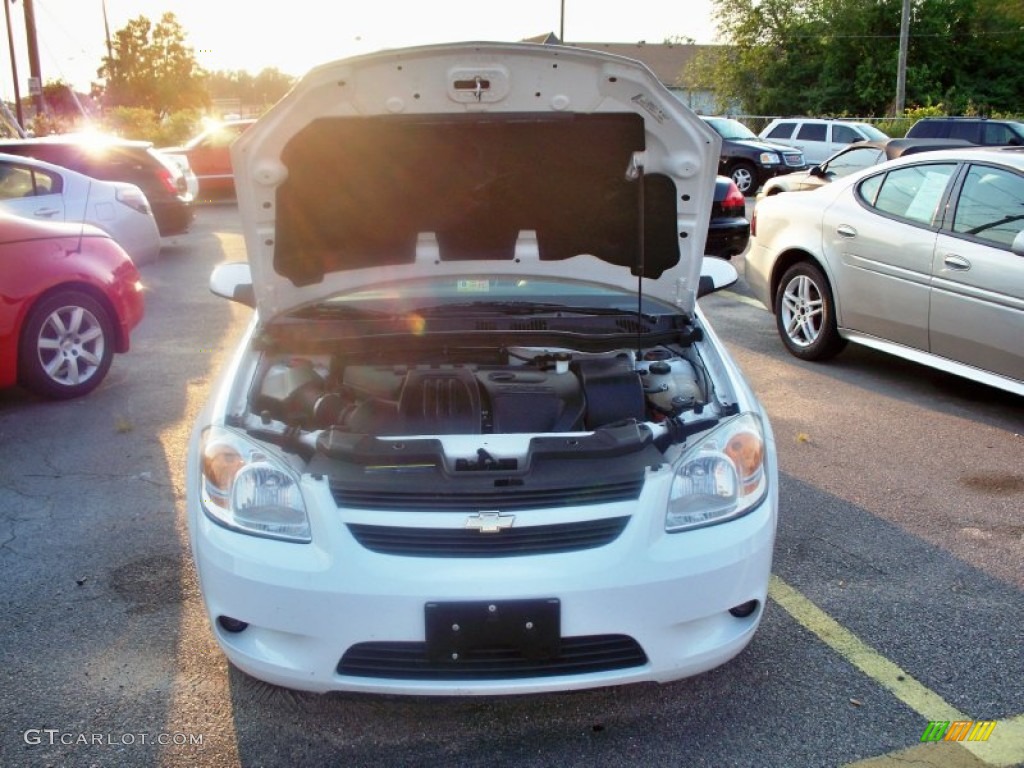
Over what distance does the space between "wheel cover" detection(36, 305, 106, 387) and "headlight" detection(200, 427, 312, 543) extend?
3760 millimetres

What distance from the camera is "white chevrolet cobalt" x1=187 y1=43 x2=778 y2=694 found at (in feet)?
8.41

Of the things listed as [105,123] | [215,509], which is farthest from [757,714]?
[105,123]

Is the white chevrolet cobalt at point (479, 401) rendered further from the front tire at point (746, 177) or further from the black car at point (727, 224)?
the front tire at point (746, 177)

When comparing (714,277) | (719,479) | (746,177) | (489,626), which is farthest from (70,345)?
(746,177)

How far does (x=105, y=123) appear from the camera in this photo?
37719mm

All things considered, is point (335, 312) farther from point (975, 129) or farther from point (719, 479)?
point (975, 129)

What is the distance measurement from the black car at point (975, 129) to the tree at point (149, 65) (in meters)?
36.3

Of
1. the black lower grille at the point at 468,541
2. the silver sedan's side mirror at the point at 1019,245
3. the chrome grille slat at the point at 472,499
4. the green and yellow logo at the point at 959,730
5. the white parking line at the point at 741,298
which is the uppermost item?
the silver sedan's side mirror at the point at 1019,245

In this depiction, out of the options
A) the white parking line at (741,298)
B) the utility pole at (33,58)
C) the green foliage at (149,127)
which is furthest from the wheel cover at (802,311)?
the green foliage at (149,127)

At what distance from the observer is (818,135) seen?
76.9ft

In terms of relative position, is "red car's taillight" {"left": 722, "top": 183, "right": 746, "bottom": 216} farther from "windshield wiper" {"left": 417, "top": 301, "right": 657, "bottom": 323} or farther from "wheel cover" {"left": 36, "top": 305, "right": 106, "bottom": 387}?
"windshield wiper" {"left": 417, "top": 301, "right": 657, "bottom": 323}

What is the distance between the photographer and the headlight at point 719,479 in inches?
107

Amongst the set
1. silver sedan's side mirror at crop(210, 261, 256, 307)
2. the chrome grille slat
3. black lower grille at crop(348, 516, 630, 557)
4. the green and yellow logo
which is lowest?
the green and yellow logo

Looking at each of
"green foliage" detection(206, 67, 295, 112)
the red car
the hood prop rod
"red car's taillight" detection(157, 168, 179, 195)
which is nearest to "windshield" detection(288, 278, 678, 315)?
the hood prop rod
